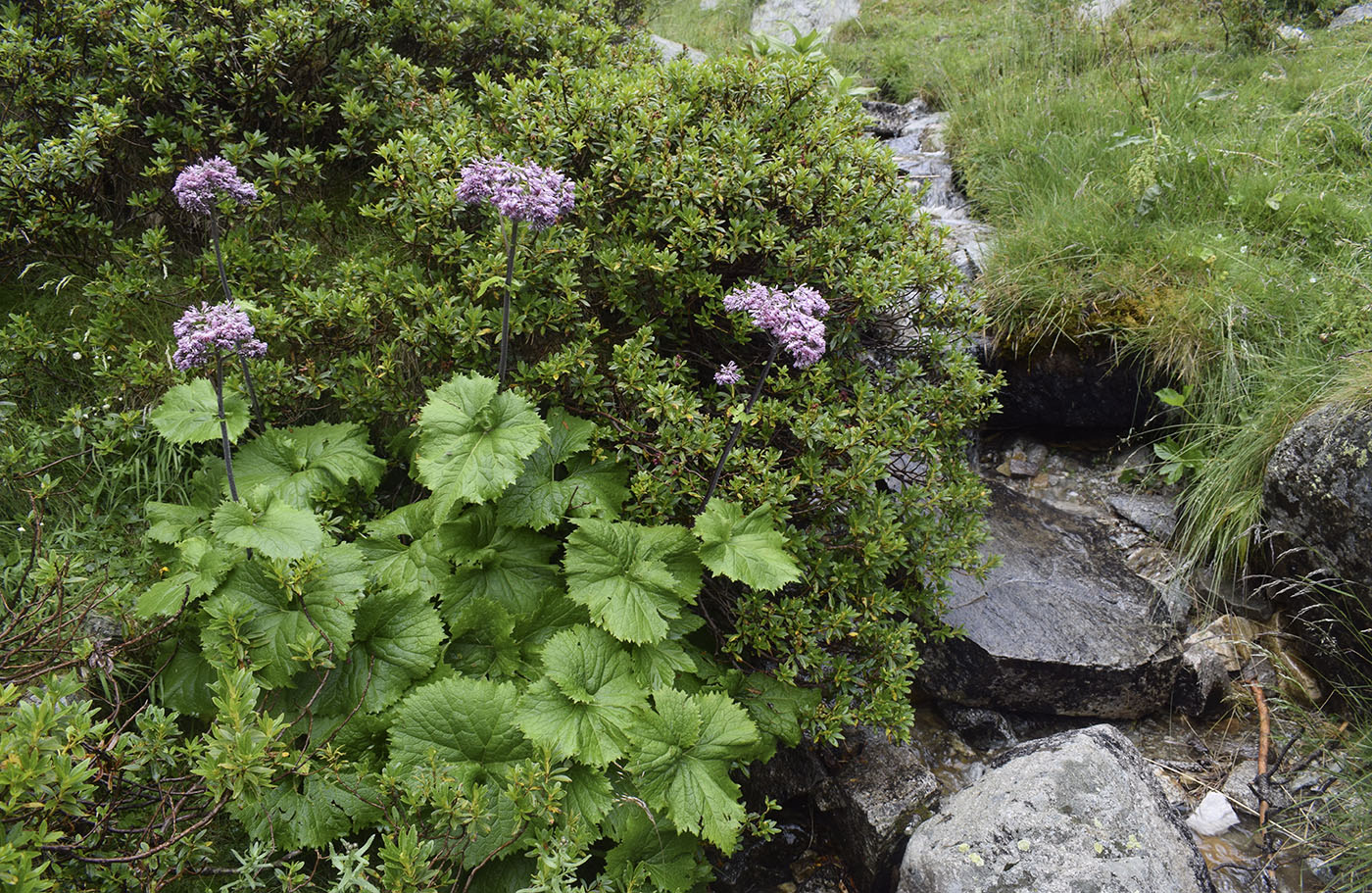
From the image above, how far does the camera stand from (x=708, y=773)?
2559 mm

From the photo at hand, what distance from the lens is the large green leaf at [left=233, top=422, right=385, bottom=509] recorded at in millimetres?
3002

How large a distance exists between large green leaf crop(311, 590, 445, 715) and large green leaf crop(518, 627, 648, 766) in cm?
40

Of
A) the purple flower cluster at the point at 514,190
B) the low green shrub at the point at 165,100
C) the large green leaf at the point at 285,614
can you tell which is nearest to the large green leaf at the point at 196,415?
the large green leaf at the point at 285,614

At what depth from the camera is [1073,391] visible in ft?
16.9

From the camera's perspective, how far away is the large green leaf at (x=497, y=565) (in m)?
2.85

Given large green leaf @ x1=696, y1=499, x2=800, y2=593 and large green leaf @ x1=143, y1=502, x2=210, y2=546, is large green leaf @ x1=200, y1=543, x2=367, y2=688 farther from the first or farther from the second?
large green leaf @ x1=696, y1=499, x2=800, y2=593

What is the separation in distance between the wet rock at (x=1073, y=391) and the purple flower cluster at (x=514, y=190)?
143 inches

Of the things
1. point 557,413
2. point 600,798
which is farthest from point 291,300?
point 600,798

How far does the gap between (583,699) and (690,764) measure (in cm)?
42

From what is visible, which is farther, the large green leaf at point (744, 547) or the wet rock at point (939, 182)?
the wet rock at point (939, 182)

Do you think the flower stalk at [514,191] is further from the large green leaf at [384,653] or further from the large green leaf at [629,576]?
the large green leaf at [384,653]

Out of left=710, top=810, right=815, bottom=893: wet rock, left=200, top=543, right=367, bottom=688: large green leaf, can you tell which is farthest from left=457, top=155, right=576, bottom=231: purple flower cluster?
left=710, top=810, right=815, bottom=893: wet rock

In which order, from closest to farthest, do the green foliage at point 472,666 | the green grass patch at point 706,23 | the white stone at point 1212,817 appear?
the green foliage at point 472,666 → the white stone at point 1212,817 → the green grass patch at point 706,23

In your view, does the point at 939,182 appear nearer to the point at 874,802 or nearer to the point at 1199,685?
the point at 1199,685
